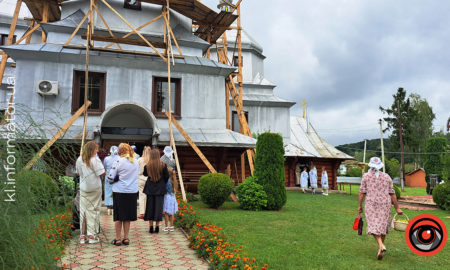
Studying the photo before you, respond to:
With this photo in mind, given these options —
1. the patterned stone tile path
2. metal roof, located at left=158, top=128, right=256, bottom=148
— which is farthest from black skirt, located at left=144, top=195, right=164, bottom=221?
metal roof, located at left=158, top=128, right=256, bottom=148

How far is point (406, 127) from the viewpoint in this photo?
46.0 m

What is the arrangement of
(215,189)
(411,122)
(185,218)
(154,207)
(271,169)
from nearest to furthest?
(154,207) < (185,218) < (215,189) < (271,169) < (411,122)

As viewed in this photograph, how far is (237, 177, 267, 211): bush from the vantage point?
11.5 metres

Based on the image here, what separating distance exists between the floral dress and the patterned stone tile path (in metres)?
3.13

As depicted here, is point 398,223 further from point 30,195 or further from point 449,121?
point 449,121

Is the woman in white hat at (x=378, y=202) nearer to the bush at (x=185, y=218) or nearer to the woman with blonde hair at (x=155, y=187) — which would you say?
the bush at (x=185, y=218)

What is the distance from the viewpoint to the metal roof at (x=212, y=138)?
14.4 meters

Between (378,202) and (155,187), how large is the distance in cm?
454

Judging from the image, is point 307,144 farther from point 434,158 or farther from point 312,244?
point 312,244

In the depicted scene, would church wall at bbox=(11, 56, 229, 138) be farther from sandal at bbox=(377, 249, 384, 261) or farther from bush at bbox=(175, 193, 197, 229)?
sandal at bbox=(377, 249, 384, 261)

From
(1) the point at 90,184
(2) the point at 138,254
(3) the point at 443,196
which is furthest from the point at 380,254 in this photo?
(3) the point at 443,196

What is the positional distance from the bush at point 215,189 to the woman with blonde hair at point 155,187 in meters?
3.96

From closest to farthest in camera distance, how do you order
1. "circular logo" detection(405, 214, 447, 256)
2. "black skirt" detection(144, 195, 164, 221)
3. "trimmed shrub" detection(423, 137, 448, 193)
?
"circular logo" detection(405, 214, 447, 256), "black skirt" detection(144, 195, 164, 221), "trimmed shrub" detection(423, 137, 448, 193)

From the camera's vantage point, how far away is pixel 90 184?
613 centimetres
